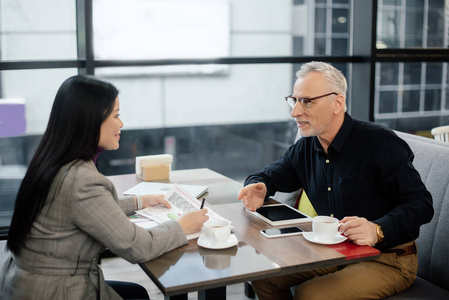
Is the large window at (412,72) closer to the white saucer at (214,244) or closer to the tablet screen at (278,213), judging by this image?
the tablet screen at (278,213)

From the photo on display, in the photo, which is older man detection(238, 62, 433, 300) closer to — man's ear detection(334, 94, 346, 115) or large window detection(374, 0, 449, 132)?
man's ear detection(334, 94, 346, 115)

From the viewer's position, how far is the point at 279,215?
191 cm

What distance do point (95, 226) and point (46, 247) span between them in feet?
0.51

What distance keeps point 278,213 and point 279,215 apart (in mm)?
27

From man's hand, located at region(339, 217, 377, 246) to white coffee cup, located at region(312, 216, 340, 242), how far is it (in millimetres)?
35

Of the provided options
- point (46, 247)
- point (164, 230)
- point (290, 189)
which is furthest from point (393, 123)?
point (46, 247)

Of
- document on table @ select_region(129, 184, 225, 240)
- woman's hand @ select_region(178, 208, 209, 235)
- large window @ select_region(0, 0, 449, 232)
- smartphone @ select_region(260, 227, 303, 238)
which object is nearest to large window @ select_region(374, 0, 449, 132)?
large window @ select_region(0, 0, 449, 232)

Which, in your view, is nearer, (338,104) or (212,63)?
(338,104)

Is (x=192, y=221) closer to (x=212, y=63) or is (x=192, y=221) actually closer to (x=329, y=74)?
(x=329, y=74)

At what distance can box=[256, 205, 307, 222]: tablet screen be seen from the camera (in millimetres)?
1879

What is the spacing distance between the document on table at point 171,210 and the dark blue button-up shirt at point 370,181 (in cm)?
30

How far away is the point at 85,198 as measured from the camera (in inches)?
57.0

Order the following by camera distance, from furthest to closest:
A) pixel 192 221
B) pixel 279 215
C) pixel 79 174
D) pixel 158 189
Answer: pixel 158 189 → pixel 279 215 → pixel 192 221 → pixel 79 174

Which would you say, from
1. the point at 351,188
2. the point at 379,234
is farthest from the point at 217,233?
the point at 351,188
